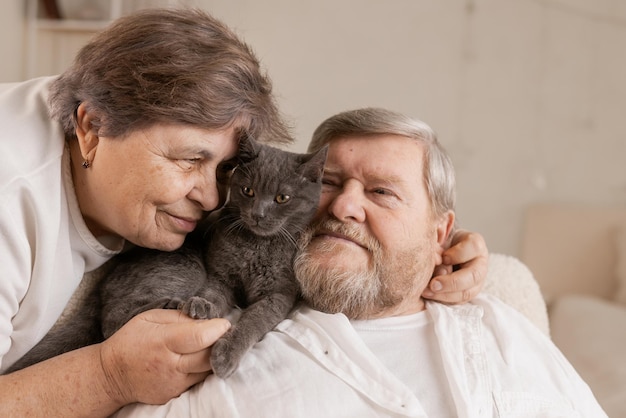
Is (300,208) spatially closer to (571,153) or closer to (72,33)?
(72,33)

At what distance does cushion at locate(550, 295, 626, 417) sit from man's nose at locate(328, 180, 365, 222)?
1459 millimetres

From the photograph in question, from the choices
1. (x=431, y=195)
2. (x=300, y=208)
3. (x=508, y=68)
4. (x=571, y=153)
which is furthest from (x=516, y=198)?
(x=300, y=208)

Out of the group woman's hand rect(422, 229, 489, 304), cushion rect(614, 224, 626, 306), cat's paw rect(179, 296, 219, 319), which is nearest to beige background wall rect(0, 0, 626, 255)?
cushion rect(614, 224, 626, 306)

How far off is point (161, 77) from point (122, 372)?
60cm

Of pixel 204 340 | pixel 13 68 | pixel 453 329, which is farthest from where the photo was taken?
pixel 13 68

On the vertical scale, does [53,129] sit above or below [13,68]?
above

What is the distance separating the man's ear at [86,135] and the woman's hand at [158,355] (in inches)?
14.9

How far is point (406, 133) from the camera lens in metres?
1.48

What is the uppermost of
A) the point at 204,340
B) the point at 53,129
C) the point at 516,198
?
the point at 53,129

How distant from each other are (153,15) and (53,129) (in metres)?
0.33

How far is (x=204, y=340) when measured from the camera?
3.65ft

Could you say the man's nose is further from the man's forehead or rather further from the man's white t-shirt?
the man's white t-shirt

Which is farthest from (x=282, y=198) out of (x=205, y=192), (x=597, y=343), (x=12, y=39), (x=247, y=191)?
(x=12, y=39)

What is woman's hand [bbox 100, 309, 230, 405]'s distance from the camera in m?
1.12
